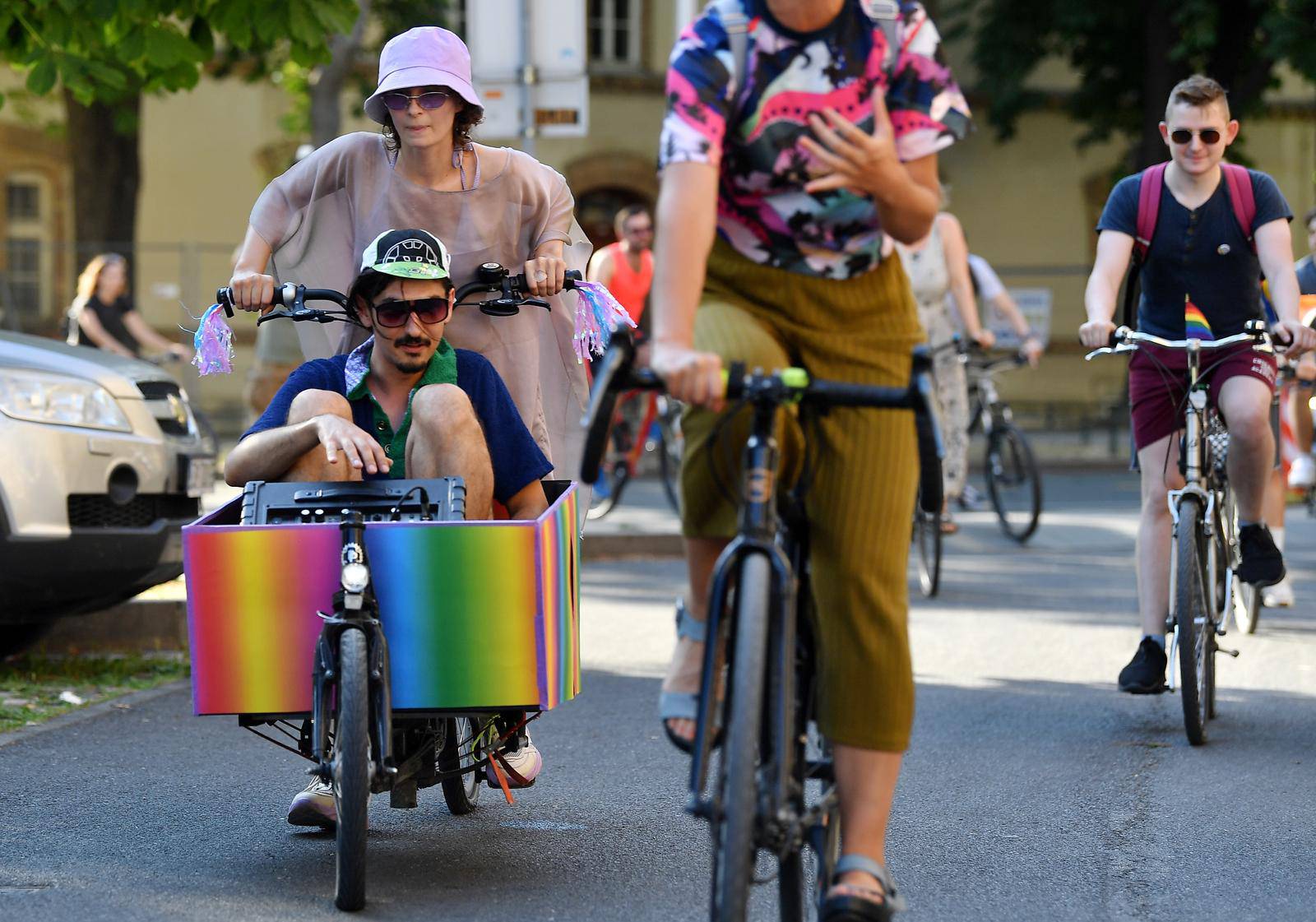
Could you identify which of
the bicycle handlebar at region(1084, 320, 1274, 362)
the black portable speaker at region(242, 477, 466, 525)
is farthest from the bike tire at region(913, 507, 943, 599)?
the black portable speaker at region(242, 477, 466, 525)

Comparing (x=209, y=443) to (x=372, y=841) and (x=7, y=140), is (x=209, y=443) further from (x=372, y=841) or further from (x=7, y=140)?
(x=7, y=140)

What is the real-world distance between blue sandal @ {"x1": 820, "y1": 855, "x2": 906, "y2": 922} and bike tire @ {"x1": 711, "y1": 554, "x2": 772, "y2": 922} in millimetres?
306

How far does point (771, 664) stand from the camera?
3494 mm

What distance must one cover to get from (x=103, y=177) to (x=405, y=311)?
69.5ft

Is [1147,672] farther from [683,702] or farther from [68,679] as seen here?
[68,679]

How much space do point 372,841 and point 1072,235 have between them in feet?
91.9

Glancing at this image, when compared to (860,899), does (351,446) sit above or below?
above

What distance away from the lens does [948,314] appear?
11.9 meters

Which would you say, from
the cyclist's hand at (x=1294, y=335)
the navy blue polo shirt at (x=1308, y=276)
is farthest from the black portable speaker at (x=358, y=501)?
the navy blue polo shirt at (x=1308, y=276)

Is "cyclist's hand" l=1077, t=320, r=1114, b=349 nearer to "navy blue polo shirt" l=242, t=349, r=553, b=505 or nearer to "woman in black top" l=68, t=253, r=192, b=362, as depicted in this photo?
"navy blue polo shirt" l=242, t=349, r=553, b=505

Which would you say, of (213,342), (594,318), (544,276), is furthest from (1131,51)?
(213,342)

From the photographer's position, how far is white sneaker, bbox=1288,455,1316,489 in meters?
13.2

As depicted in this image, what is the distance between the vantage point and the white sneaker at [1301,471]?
13.2 m

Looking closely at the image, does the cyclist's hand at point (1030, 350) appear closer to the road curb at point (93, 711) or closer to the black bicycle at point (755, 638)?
the road curb at point (93, 711)
